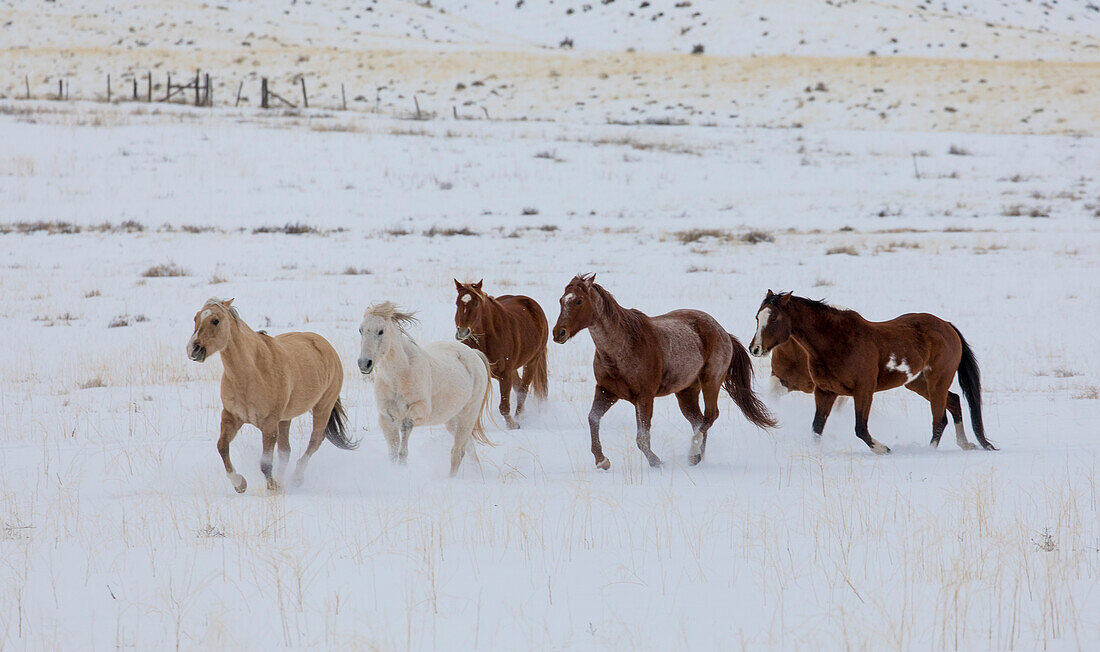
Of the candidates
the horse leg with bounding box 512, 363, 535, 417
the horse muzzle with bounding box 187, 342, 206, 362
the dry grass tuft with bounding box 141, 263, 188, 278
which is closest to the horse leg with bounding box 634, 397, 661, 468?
the horse leg with bounding box 512, 363, 535, 417

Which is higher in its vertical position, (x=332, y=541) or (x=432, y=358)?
(x=432, y=358)

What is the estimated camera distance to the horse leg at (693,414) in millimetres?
7387

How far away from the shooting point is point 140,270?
1712 cm

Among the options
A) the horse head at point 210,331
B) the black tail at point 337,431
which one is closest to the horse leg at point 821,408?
the black tail at point 337,431

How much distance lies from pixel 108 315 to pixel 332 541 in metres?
10.5

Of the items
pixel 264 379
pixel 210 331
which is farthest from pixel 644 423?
pixel 210 331

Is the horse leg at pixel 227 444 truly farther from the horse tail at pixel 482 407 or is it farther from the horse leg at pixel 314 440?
the horse tail at pixel 482 407

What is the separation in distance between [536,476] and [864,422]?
2.80 meters

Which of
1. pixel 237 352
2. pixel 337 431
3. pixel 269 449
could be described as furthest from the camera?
pixel 337 431

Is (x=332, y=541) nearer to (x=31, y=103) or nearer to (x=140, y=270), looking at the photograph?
(x=140, y=270)

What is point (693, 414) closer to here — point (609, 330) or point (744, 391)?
point (744, 391)

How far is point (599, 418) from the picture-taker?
692 cm

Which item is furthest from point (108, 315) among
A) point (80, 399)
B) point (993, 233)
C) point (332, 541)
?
point (993, 233)

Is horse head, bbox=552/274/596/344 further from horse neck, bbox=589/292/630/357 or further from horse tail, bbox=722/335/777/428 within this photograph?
horse tail, bbox=722/335/777/428
